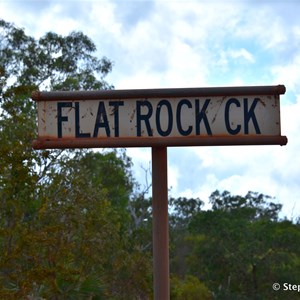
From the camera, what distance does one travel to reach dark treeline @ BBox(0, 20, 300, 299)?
16.1 meters

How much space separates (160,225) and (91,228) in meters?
19.5

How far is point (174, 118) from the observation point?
171 inches

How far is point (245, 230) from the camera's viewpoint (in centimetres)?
3747

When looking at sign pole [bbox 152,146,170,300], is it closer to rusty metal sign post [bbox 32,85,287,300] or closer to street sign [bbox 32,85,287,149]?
rusty metal sign post [bbox 32,85,287,300]

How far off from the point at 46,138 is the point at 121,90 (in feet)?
1.61

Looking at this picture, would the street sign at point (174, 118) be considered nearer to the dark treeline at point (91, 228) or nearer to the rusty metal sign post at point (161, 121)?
the rusty metal sign post at point (161, 121)

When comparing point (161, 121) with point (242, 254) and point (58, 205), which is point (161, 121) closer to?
point (58, 205)

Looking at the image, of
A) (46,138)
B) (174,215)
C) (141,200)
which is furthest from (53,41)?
(46,138)

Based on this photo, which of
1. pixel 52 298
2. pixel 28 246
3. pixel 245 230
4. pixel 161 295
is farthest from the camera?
pixel 245 230

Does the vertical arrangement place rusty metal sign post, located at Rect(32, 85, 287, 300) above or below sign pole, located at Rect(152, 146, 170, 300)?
above

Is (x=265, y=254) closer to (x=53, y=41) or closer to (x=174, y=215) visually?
(x=53, y=41)

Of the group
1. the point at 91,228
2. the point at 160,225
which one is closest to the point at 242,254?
the point at 91,228

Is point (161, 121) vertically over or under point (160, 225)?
over

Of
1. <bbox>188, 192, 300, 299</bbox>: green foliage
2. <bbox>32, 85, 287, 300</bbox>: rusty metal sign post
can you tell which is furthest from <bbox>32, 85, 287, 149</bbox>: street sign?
<bbox>188, 192, 300, 299</bbox>: green foliage
